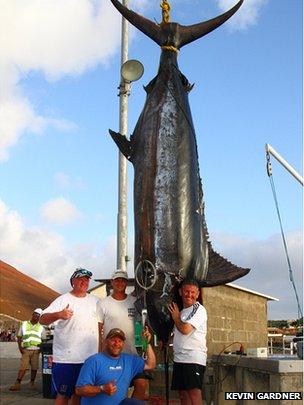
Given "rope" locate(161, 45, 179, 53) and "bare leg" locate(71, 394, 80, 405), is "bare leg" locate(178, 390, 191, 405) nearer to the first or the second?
"bare leg" locate(71, 394, 80, 405)

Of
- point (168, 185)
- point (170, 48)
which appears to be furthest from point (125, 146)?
point (170, 48)

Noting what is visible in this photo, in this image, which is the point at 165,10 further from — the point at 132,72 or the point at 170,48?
the point at 132,72

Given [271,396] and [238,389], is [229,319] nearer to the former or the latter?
[238,389]

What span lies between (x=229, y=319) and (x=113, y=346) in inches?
162

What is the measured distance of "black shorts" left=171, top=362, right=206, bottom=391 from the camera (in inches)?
135

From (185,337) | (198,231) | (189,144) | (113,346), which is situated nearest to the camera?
(113,346)

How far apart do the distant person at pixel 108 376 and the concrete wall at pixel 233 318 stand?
10.3 ft

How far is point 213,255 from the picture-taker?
412cm

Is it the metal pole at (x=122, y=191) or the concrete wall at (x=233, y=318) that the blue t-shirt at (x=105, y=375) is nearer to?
the metal pole at (x=122, y=191)

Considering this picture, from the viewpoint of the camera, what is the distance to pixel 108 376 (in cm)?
312

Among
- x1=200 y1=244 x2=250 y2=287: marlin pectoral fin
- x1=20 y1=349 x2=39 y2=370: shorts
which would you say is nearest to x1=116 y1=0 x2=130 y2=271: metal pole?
x1=200 y1=244 x2=250 y2=287: marlin pectoral fin

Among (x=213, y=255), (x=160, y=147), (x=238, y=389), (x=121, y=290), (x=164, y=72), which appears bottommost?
(x=238, y=389)

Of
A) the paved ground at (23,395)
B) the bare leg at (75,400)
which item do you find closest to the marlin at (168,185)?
the bare leg at (75,400)

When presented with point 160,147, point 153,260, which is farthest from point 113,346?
point 160,147
